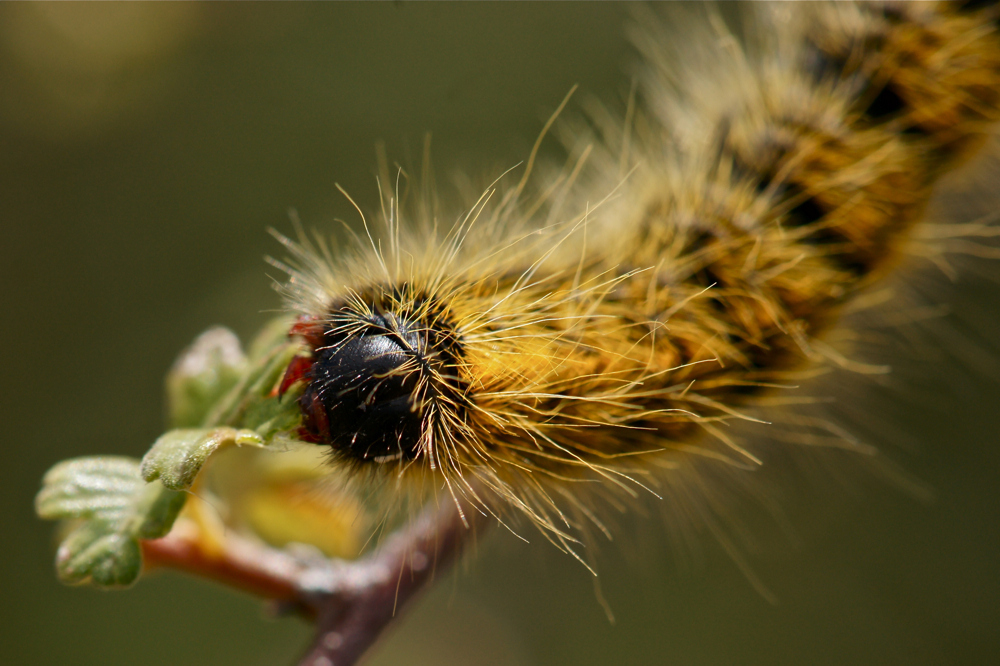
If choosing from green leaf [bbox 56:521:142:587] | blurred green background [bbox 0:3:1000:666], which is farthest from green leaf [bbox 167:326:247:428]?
blurred green background [bbox 0:3:1000:666]

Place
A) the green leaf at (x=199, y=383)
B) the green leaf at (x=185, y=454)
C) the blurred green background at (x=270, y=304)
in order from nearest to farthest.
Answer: the green leaf at (x=185, y=454), the green leaf at (x=199, y=383), the blurred green background at (x=270, y=304)

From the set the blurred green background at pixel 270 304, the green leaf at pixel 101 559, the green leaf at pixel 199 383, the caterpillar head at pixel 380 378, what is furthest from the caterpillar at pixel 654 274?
the blurred green background at pixel 270 304

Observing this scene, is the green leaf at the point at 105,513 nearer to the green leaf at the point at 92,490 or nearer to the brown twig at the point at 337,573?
the green leaf at the point at 92,490

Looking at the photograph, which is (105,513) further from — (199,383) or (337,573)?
(337,573)

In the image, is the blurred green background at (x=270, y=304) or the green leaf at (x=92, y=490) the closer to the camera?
the green leaf at (x=92, y=490)

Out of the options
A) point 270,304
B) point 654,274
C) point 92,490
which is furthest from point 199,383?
point 270,304

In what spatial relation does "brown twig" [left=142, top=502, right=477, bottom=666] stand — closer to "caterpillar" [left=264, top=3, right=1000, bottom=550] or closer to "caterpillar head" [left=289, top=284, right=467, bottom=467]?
"caterpillar" [left=264, top=3, right=1000, bottom=550]
